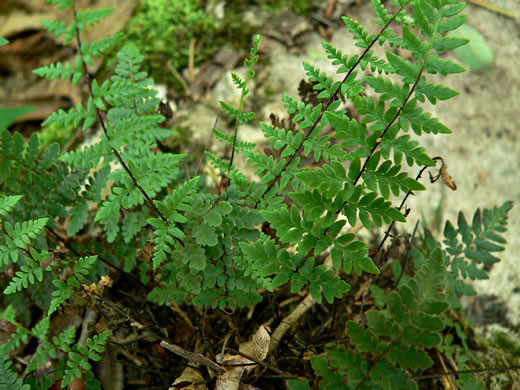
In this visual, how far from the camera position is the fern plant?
129cm

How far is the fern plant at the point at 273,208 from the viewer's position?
129 centimetres

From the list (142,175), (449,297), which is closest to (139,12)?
(142,175)

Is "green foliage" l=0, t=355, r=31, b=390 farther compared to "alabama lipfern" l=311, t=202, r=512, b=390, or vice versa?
"green foliage" l=0, t=355, r=31, b=390

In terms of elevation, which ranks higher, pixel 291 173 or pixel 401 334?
pixel 291 173

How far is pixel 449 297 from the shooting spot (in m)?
1.94

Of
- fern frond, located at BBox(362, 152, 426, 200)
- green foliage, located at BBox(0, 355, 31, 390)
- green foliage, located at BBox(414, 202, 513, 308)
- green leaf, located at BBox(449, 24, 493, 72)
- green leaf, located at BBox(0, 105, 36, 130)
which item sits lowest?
green foliage, located at BBox(0, 355, 31, 390)

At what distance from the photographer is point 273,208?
64.4 inches

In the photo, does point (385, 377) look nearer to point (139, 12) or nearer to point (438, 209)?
point (438, 209)

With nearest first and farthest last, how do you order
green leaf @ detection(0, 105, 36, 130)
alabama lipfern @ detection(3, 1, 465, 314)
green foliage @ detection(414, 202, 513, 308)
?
alabama lipfern @ detection(3, 1, 465, 314)
green foliage @ detection(414, 202, 513, 308)
green leaf @ detection(0, 105, 36, 130)

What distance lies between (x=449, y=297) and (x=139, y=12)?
2.98 m

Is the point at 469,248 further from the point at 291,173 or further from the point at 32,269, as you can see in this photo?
the point at 32,269

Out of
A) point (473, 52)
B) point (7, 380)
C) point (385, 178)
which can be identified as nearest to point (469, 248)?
point (385, 178)

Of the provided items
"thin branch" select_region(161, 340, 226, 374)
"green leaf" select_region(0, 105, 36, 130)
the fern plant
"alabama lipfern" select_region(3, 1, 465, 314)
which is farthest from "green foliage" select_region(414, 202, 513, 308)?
"green leaf" select_region(0, 105, 36, 130)

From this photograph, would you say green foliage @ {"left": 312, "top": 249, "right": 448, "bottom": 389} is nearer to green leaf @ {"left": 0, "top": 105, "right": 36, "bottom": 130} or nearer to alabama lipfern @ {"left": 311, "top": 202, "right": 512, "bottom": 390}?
alabama lipfern @ {"left": 311, "top": 202, "right": 512, "bottom": 390}
